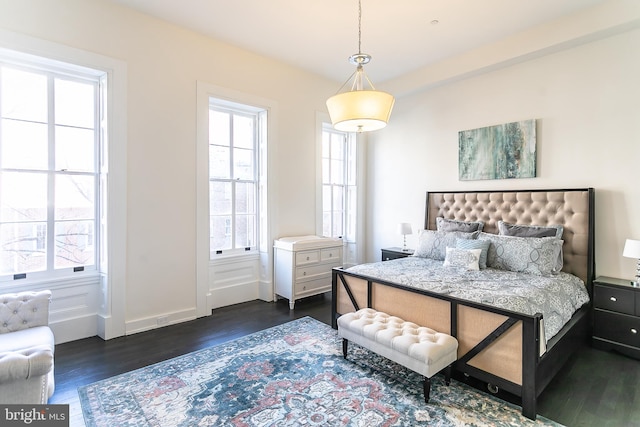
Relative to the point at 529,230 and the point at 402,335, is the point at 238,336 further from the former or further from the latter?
the point at 529,230

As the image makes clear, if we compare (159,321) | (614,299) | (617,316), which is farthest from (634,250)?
(159,321)

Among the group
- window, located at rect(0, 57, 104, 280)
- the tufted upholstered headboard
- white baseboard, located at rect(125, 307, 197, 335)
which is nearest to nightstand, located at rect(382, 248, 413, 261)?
the tufted upholstered headboard

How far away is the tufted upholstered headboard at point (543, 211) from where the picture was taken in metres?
3.39

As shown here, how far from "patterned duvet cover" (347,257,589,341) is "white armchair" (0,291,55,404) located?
2.51 m

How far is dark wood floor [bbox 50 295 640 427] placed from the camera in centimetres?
212

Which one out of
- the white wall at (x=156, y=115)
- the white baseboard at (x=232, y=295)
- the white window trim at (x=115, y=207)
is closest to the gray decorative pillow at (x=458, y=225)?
the white baseboard at (x=232, y=295)

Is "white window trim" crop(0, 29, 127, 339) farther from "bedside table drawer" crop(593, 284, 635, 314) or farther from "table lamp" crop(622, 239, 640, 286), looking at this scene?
"table lamp" crop(622, 239, 640, 286)

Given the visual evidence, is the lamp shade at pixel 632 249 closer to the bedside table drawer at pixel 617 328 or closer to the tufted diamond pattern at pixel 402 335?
the bedside table drawer at pixel 617 328

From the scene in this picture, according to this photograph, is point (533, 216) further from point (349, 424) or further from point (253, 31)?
point (253, 31)

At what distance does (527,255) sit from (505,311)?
1.37m

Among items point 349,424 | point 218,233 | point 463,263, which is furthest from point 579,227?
point 218,233

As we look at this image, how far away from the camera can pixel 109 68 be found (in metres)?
3.18

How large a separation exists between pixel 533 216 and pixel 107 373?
4665 mm

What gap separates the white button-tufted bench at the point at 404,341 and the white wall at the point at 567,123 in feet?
8.00
